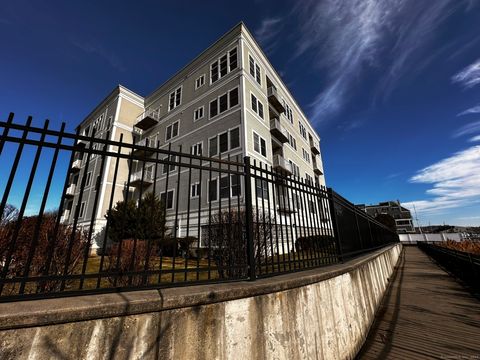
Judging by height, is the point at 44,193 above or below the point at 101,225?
below

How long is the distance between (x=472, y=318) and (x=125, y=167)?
95.1 feet

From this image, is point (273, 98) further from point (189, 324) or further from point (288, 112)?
point (189, 324)

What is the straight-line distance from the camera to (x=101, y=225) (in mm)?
21844

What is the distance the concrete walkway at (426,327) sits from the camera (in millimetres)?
3855

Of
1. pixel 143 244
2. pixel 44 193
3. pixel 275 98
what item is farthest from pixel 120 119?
pixel 44 193

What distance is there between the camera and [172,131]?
24.5 meters

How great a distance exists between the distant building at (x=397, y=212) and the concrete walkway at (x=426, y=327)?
10081 centimetres

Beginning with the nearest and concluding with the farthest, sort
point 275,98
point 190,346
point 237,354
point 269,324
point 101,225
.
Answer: point 190,346 → point 237,354 → point 269,324 → point 101,225 → point 275,98

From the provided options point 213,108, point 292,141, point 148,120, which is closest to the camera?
point 213,108

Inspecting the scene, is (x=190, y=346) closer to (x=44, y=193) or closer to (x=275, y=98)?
(x=44, y=193)

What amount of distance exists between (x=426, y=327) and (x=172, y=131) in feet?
79.8

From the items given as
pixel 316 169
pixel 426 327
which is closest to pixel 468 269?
pixel 426 327

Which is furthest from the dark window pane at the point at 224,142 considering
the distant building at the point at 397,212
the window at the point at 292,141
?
the distant building at the point at 397,212

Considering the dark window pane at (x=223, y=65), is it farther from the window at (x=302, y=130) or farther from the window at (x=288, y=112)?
the window at (x=302, y=130)
